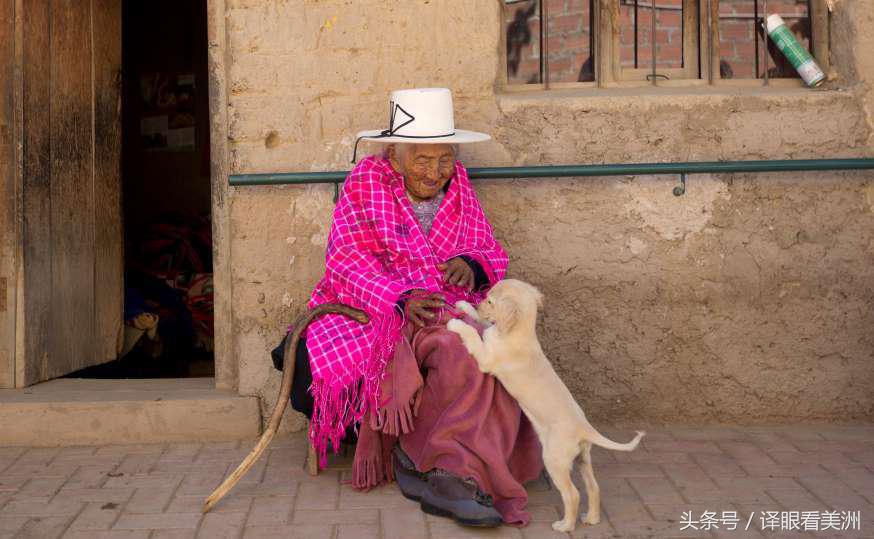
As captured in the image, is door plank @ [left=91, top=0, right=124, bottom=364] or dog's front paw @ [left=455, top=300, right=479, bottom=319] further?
door plank @ [left=91, top=0, right=124, bottom=364]

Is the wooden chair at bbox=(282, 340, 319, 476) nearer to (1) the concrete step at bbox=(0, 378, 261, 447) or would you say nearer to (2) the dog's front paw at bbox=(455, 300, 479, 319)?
(1) the concrete step at bbox=(0, 378, 261, 447)

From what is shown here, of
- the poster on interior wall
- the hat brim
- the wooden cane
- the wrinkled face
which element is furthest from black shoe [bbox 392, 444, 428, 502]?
the poster on interior wall

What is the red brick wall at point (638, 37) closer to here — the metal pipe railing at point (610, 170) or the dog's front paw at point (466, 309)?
the metal pipe railing at point (610, 170)

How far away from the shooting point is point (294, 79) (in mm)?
4473

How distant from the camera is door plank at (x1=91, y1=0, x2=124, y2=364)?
17.1 feet

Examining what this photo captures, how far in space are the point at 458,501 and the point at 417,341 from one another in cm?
62

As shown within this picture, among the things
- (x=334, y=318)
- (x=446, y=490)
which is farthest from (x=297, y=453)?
(x=446, y=490)

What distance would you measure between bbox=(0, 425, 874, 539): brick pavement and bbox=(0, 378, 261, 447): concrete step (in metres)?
0.07

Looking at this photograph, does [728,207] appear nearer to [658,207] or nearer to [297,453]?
[658,207]

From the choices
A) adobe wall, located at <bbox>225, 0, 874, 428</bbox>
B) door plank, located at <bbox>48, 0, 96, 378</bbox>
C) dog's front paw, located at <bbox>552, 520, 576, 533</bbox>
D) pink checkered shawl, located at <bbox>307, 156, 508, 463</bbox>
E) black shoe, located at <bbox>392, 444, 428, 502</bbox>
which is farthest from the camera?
door plank, located at <bbox>48, 0, 96, 378</bbox>

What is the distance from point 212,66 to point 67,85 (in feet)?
3.11

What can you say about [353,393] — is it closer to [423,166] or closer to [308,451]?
[308,451]

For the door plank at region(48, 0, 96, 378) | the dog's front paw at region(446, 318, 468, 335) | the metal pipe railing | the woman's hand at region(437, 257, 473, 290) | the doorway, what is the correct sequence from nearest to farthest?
the dog's front paw at region(446, 318, 468, 335), the woman's hand at region(437, 257, 473, 290), the metal pipe railing, the door plank at region(48, 0, 96, 378), the doorway

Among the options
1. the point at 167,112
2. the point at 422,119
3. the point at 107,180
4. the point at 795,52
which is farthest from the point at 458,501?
the point at 167,112
